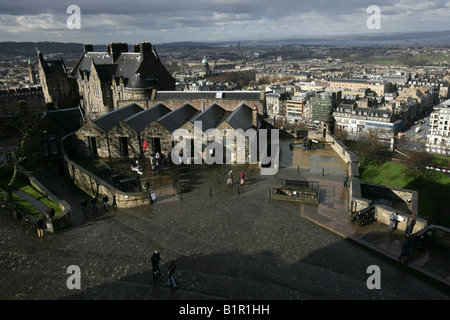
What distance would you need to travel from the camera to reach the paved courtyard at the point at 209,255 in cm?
→ 1562

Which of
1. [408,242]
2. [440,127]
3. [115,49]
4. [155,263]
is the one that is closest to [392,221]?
[408,242]

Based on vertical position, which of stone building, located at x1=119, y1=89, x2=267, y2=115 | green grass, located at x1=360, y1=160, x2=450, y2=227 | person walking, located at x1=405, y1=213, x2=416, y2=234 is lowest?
green grass, located at x1=360, y1=160, x2=450, y2=227

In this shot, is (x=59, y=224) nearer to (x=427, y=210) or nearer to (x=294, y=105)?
(x=427, y=210)

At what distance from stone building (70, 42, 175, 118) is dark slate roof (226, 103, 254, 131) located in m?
16.5

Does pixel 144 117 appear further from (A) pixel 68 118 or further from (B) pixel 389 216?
(B) pixel 389 216

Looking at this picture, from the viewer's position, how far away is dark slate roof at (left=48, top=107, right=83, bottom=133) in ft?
128

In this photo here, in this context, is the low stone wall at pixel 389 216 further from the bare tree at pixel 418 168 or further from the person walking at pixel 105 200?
the bare tree at pixel 418 168

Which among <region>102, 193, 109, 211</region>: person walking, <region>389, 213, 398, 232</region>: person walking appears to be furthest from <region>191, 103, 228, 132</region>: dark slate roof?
<region>389, 213, 398, 232</region>: person walking

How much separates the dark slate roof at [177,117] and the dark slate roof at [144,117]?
198 cm

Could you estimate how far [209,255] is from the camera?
18281 mm

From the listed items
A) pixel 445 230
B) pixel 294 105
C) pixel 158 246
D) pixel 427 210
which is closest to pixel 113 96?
pixel 158 246

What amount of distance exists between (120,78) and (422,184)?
2326 inches

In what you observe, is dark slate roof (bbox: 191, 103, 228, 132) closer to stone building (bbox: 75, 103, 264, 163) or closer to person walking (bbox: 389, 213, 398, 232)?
stone building (bbox: 75, 103, 264, 163)
